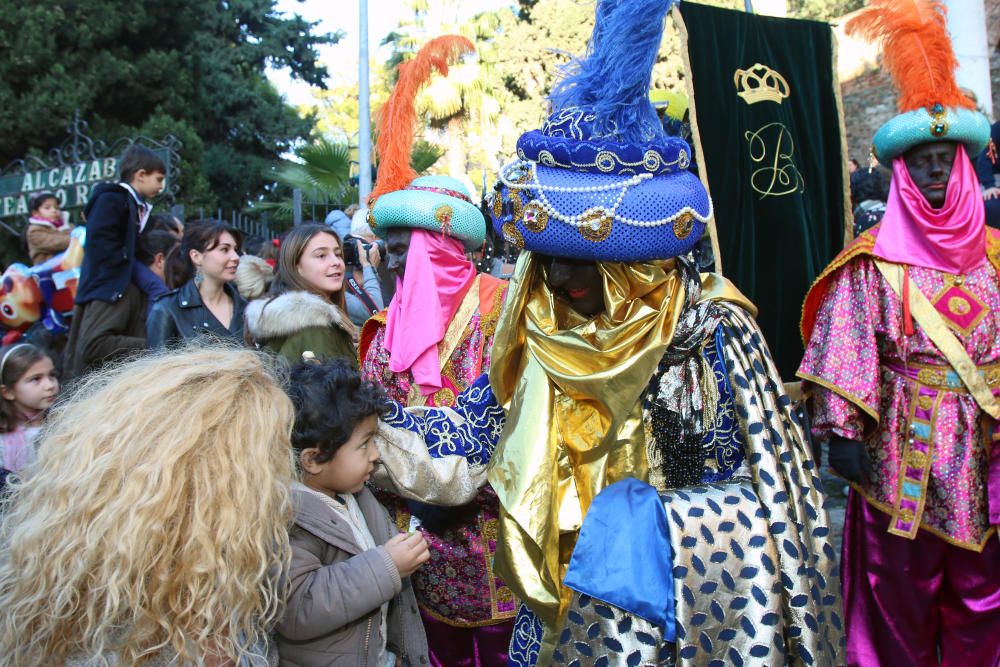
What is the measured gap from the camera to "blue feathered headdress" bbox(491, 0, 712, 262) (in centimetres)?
196

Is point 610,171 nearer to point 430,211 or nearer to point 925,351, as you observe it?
point 430,211

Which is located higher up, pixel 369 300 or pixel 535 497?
pixel 369 300

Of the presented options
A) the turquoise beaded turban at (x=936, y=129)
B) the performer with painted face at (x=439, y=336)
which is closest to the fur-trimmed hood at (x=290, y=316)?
the performer with painted face at (x=439, y=336)

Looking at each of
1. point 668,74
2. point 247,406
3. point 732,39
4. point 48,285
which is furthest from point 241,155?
point 247,406

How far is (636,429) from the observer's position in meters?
2.08

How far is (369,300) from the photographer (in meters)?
4.97

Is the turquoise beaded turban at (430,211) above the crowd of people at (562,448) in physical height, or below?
above

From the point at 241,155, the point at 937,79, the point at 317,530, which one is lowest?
the point at 317,530

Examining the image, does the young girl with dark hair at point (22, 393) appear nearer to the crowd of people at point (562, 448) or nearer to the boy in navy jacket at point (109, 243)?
the boy in navy jacket at point (109, 243)

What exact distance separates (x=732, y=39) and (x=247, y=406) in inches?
96.3

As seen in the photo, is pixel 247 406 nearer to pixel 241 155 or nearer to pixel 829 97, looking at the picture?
pixel 829 97

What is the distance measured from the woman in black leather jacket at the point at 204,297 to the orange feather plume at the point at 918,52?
295 cm

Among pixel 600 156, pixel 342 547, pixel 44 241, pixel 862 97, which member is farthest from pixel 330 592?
pixel 862 97

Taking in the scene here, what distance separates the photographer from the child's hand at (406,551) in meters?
2.07
